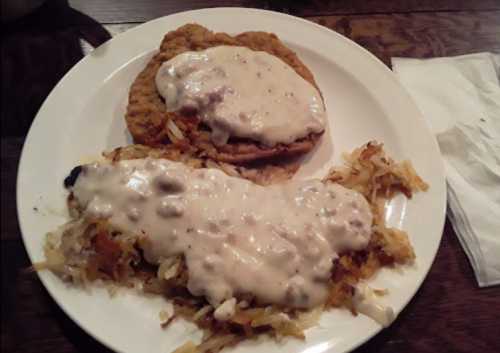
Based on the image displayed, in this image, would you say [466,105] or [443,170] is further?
[466,105]

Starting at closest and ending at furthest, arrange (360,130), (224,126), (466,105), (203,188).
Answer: (203,188) < (224,126) < (360,130) < (466,105)

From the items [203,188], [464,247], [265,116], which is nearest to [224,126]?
[265,116]

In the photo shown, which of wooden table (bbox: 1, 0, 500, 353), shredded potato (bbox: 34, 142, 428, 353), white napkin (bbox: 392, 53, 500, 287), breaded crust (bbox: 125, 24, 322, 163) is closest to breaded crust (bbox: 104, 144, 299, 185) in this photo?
breaded crust (bbox: 125, 24, 322, 163)

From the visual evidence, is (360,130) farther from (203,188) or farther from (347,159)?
(203,188)

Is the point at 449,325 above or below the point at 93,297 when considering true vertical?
below

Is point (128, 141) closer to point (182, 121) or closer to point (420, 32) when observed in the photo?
point (182, 121)

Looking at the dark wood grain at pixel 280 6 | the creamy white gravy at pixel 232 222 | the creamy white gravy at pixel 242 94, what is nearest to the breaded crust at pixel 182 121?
the creamy white gravy at pixel 242 94

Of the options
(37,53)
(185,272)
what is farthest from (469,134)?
(37,53)

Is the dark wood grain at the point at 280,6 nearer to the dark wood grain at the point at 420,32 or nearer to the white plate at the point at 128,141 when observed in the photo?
the dark wood grain at the point at 420,32
